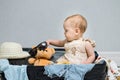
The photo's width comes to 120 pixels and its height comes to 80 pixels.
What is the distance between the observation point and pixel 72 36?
1.15 m

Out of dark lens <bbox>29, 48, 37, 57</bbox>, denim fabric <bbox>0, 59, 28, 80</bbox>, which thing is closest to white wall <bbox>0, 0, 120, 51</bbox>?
dark lens <bbox>29, 48, 37, 57</bbox>

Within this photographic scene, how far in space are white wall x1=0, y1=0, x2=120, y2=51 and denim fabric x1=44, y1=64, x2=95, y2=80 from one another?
2.16 ft

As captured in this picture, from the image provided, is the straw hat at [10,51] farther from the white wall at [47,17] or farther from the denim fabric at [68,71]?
the white wall at [47,17]

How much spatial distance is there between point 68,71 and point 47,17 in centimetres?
69

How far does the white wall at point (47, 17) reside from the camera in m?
1.58

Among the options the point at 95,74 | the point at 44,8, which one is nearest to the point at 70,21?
the point at 95,74

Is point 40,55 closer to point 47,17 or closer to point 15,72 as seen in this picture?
point 15,72

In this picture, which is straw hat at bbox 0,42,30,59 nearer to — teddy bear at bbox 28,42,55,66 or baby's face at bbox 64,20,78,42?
teddy bear at bbox 28,42,55,66

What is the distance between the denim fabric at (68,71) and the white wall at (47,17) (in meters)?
0.66

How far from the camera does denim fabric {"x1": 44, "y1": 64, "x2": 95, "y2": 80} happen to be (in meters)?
0.96

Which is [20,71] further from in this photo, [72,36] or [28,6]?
[28,6]

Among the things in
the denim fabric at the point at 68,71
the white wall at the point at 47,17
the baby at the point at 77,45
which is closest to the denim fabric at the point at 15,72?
the denim fabric at the point at 68,71

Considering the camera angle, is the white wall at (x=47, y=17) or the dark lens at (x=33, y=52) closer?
the dark lens at (x=33, y=52)

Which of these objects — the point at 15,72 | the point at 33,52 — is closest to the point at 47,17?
the point at 33,52
